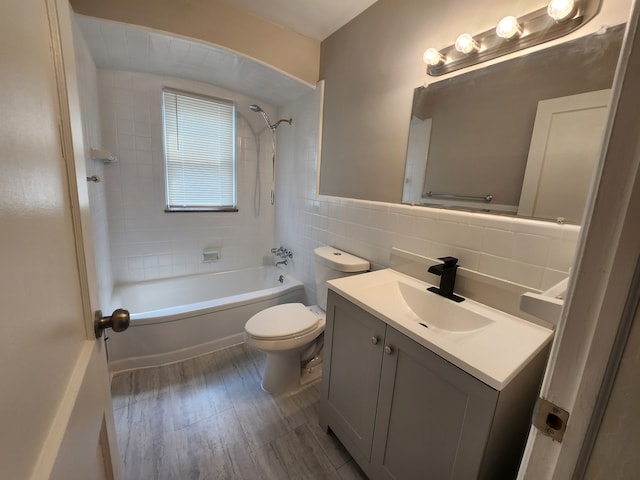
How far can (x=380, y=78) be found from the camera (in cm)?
164

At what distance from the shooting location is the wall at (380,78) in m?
1.29

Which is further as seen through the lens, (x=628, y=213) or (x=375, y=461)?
(x=375, y=461)

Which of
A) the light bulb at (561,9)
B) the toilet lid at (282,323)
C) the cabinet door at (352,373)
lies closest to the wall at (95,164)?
the toilet lid at (282,323)

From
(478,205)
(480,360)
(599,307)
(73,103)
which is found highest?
(73,103)

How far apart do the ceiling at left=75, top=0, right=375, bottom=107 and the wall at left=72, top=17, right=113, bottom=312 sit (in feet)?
0.41

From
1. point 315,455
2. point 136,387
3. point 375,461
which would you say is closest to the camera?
point 375,461

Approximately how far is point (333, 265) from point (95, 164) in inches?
71.0

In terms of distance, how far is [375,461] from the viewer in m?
1.16

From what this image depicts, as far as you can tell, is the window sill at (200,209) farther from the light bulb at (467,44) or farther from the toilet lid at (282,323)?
the light bulb at (467,44)

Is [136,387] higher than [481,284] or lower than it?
lower

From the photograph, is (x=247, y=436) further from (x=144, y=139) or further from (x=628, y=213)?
(x=144, y=139)

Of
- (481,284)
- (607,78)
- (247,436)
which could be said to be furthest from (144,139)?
(607,78)

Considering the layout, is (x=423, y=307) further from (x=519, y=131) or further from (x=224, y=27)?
(x=224, y=27)

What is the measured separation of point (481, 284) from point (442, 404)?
0.57m
